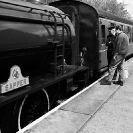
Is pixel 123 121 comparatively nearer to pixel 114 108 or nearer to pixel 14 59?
pixel 114 108

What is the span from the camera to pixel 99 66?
734 centimetres

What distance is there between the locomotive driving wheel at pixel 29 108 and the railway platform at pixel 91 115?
304mm

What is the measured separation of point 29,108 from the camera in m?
3.91

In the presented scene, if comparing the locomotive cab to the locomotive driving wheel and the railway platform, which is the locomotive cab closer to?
the locomotive driving wheel

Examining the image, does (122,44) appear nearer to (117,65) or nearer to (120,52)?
(120,52)

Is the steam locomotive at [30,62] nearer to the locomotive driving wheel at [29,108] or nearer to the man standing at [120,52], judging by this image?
the locomotive driving wheel at [29,108]

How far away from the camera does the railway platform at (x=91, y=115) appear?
11.0 ft

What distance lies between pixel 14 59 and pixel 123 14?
4144 cm

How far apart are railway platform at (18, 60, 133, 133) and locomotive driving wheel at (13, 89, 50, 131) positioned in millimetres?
304

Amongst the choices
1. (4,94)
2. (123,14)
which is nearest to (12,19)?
(4,94)

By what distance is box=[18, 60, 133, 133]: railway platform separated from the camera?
3.37 meters

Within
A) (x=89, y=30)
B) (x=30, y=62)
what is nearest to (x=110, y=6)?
(x=89, y=30)

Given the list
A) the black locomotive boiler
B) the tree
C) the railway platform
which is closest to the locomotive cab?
the railway platform

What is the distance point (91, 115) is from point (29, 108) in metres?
1.17
